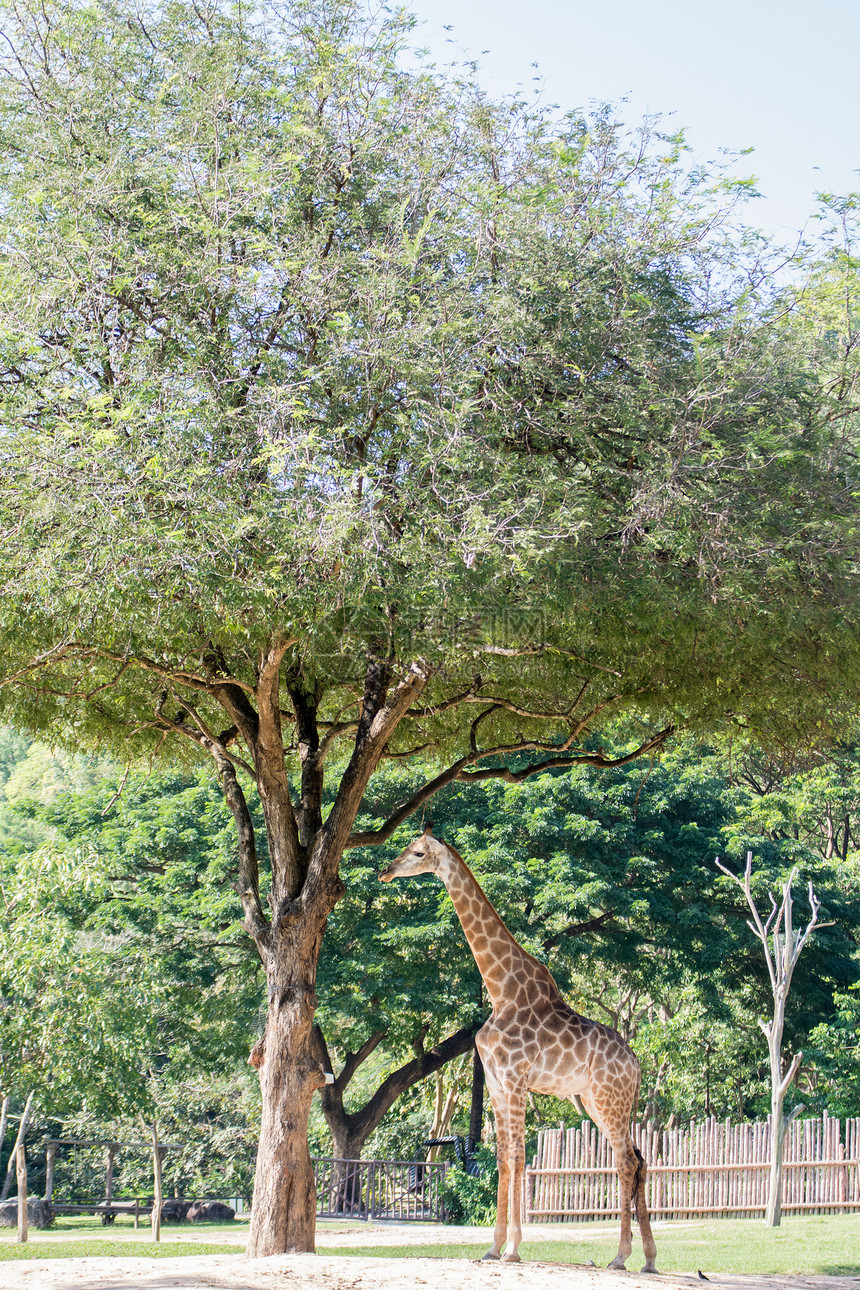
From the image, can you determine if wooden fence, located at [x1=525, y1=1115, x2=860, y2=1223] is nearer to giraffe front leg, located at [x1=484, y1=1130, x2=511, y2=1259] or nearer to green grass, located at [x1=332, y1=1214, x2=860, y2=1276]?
green grass, located at [x1=332, y1=1214, x2=860, y2=1276]

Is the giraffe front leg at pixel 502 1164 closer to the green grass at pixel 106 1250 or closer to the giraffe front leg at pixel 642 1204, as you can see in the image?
the giraffe front leg at pixel 642 1204

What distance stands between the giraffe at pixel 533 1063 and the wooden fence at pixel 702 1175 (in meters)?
10.3

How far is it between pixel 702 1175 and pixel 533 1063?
11.6 metres

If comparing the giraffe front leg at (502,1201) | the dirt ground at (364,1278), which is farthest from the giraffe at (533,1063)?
the dirt ground at (364,1278)

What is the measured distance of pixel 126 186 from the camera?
8.17 m

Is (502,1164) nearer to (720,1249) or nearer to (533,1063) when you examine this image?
(533,1063)

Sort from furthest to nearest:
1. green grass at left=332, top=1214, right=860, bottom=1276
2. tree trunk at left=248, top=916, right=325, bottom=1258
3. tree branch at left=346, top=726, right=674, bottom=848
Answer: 1. green grass at left=332, top=1214, right=860, bottom=1276
2. tree branch at left=346, top=726, right=674, bottom=848
3. tree trunk at left=248, top=916, right=325, bottom=1258

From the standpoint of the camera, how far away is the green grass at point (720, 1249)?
1109 centimetres

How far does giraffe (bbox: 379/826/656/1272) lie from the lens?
842cm

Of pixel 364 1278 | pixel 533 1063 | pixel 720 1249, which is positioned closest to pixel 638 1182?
pixel 533 1063

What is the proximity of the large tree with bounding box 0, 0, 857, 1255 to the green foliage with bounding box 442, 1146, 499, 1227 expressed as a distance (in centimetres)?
1172

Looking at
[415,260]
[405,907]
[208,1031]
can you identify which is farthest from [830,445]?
[208,1031]

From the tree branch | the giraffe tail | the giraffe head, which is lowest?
the giraffe tail

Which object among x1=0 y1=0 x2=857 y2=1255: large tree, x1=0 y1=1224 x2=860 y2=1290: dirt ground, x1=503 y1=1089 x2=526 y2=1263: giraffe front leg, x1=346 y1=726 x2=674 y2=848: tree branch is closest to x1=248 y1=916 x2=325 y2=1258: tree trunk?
x1=0 y1=0 x2=857 y2=1255: large tree
